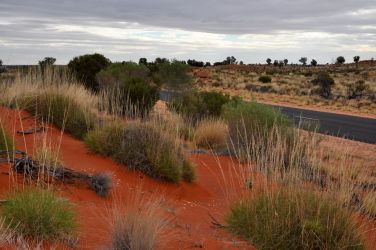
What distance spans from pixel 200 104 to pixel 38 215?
1421cm

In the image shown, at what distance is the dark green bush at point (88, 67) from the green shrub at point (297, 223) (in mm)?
21318

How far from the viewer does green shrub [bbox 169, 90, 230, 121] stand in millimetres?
18833

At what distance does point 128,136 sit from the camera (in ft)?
32.8

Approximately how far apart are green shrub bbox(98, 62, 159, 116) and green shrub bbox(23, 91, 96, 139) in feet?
7.32

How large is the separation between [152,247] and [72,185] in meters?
3.00

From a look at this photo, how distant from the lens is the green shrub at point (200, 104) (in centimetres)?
1883

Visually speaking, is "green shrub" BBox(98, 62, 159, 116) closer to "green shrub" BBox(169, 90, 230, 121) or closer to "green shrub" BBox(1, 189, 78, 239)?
"green shrub" BBox(169, 90, 230, 121)

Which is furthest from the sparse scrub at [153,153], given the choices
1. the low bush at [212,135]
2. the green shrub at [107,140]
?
the low bush at [212,135]

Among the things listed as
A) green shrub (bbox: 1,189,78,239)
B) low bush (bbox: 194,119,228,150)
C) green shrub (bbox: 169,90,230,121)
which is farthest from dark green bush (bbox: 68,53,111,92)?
green shrub (bbox: 1,189,78,239)

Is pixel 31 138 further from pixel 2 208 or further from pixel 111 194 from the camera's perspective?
pixel 2 208

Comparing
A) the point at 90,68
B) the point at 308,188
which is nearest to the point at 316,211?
the point at 308,188

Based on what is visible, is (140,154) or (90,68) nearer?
(140,154)

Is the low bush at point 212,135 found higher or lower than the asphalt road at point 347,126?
higher

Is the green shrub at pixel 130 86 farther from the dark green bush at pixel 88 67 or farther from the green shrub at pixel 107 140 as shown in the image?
the green shrub at pixel 107 140
